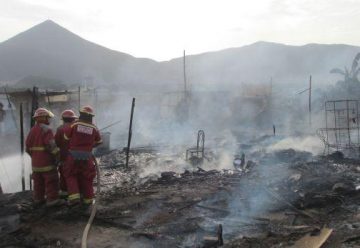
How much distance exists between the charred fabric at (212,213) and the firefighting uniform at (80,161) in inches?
17.0

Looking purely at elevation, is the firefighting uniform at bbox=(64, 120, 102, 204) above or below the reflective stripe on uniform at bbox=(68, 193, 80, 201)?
above

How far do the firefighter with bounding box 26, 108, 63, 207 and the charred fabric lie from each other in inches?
11.0

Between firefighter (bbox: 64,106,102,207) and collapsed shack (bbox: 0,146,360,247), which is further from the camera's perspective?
firefighter (bbox: 64,106,102,207)

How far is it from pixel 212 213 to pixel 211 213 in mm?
20

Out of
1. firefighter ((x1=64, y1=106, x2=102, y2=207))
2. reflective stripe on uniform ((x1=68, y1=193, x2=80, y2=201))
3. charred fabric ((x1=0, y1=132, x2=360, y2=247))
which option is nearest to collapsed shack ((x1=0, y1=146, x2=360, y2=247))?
charred fabric ((x1=0, y1=132, x2=360, y2=247))

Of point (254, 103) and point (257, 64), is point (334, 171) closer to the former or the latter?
point (254, 103)

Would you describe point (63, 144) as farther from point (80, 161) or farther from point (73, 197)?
point (73, 197)

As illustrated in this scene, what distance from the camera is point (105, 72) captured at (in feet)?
190

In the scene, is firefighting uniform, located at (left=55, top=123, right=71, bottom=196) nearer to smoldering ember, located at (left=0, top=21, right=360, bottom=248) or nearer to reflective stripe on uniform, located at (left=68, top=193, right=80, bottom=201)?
smoldering ember, located at (left=0, top=21, right=360, bottom=248)

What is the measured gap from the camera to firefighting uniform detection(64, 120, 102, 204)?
809 centimetres

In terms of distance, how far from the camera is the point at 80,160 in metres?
8.22

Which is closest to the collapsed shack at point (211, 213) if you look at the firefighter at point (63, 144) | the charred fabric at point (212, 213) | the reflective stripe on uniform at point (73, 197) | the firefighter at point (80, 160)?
the charred fabric at point (212, 213)

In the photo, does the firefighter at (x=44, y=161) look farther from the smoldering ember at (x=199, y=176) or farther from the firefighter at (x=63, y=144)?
the firefighter at (x=63, y=144)

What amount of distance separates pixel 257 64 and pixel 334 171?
62.5 m
